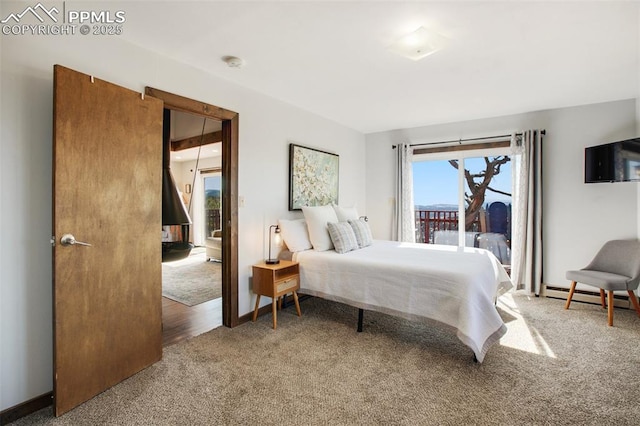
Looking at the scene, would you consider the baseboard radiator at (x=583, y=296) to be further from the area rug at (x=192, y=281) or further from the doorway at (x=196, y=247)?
the area rug at (x=192, y=281)

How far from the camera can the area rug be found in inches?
157

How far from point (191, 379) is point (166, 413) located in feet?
1.11

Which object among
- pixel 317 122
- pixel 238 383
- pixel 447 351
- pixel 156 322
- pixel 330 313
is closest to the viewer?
pixel 238 383

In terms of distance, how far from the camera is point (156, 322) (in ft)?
7.47

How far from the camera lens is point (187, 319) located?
3.20m

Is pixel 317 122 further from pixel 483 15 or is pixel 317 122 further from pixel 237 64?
pixel 483 15

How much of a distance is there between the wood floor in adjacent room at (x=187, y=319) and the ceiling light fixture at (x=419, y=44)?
291 cm

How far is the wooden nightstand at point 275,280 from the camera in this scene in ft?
9.57

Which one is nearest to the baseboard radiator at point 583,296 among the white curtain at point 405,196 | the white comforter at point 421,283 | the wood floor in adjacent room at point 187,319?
the white comforter at point 421,283

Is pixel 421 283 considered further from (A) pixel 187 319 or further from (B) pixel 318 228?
(A) pixel 187 319

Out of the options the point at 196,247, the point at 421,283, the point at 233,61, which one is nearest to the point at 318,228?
the point at 421,283

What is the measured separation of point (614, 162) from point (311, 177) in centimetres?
335

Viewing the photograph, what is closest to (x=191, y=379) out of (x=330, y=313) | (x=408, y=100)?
(x=330, y=313)

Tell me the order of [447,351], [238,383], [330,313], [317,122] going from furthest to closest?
[317,122]
[330,313]
[447,351]
[238,383]
